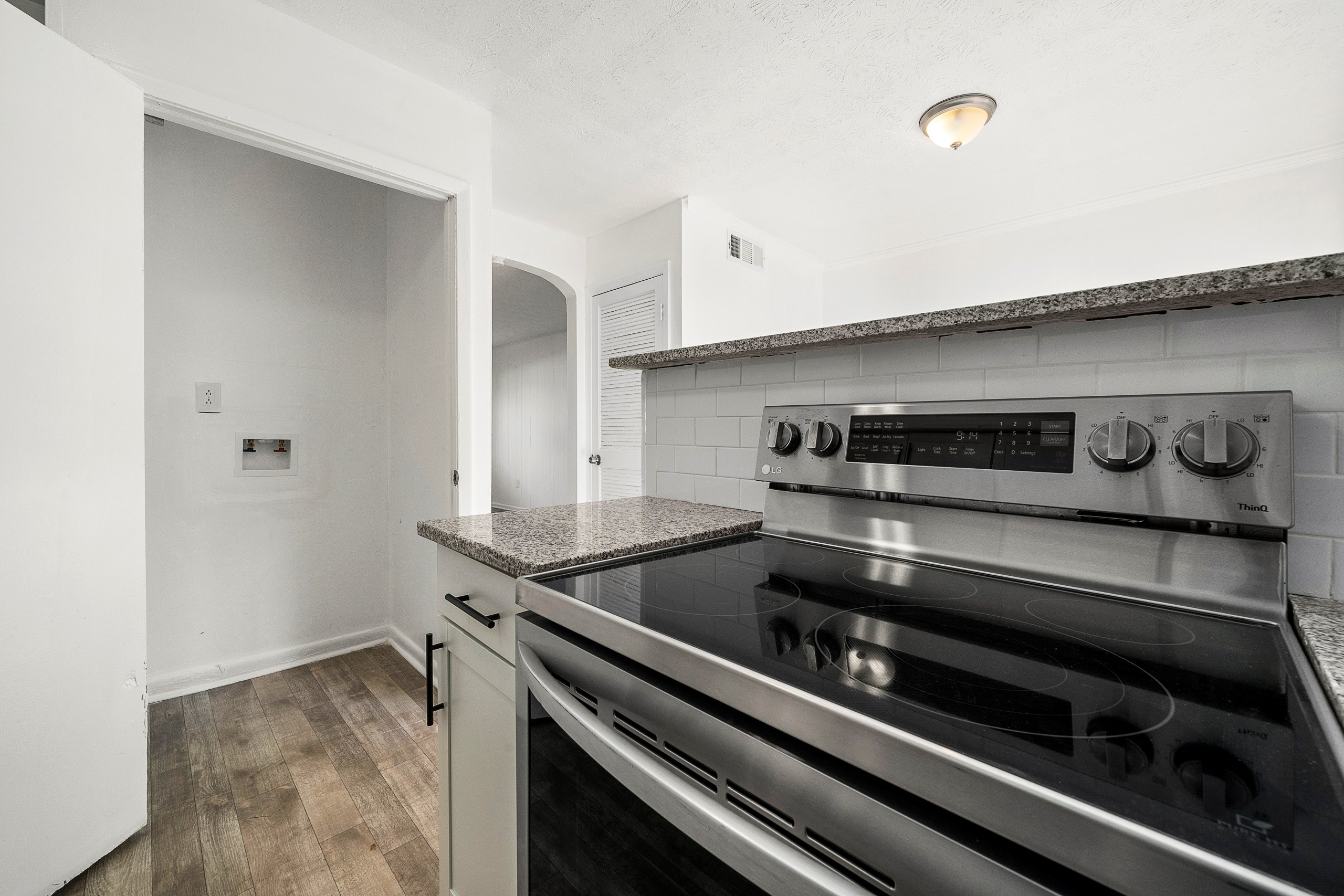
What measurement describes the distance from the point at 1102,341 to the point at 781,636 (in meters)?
0.70

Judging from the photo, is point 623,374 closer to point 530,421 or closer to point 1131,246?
point 1131,246

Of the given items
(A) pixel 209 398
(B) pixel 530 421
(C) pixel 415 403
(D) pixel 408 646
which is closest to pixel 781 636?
(C) pixel 415 403

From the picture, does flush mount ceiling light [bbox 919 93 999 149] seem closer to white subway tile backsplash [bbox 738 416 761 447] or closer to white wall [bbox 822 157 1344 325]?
white wall [bbox 822 157 1344 325]

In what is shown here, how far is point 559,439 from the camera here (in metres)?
7.48

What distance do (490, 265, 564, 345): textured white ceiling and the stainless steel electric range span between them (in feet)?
13.0

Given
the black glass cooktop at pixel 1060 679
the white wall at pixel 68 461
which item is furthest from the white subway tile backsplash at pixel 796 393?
the white wall at pixel 68 461

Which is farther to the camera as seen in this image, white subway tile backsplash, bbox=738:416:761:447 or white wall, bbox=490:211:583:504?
white wall, bbox=490:211:583:504

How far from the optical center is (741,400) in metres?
1.36

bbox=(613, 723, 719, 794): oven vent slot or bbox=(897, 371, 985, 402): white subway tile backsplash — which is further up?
bbox=(897, 371, 985, 402): white subway tile backsplash

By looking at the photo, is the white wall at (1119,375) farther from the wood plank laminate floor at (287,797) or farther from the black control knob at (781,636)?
the wood plank laminate floor at (287,797)

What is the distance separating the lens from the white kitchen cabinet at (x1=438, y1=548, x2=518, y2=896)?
3.07ft

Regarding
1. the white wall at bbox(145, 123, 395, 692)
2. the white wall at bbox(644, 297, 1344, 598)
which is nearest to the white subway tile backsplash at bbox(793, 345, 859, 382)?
the white wall at bbox(644, 297, 1344, 598)

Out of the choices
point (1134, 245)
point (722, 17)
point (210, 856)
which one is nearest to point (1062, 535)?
point (722, 17)

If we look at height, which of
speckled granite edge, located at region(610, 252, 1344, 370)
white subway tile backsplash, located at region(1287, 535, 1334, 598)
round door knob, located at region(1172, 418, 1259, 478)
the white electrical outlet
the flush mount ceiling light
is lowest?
white subway tile backsplash, located at region(1287, 535, 1334, 598)
